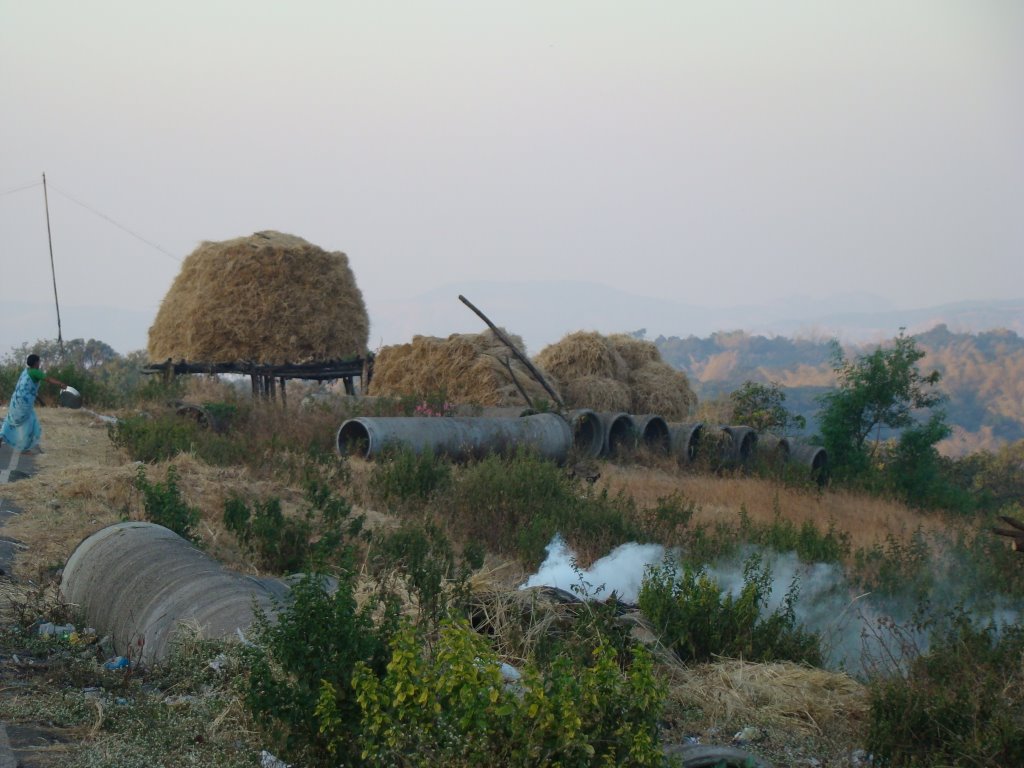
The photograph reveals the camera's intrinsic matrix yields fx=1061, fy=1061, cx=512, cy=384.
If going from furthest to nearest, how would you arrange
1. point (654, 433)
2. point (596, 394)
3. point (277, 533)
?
point (596, 394) < point (654, 433) < point (277, 533)

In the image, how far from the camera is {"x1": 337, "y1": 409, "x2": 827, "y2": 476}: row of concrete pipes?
1367 centimetres

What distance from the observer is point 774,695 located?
5398mm

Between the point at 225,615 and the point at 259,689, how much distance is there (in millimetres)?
1651

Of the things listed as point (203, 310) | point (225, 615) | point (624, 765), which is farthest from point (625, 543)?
point (203, 310)

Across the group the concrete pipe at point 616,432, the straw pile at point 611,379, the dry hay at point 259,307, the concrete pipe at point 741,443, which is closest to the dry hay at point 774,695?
the concrete pipe at point 616,432

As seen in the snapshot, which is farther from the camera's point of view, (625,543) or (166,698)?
(625,543)

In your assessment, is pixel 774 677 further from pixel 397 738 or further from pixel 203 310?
pixel 203 310

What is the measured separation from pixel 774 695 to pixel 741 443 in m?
14.4

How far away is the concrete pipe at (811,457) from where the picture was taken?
18984 millimetres

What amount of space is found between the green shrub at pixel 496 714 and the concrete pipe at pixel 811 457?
15.8 m

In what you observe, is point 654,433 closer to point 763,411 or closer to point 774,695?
point 763,411

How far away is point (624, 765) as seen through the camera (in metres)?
3.50

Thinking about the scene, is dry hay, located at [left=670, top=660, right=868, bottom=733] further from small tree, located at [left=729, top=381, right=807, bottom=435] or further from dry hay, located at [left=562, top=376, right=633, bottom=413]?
small tree, located at [left=729, top=381, right=807, bottom=435]

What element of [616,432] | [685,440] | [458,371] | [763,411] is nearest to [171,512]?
[458,371]
